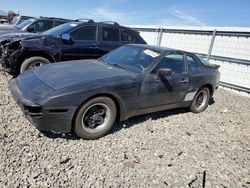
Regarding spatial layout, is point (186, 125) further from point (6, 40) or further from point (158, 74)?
point (6, 40)

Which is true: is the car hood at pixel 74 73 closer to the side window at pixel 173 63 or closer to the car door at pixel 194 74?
the side window at pixel 173 63

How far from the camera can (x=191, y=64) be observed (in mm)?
5273

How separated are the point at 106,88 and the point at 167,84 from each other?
4.64ft

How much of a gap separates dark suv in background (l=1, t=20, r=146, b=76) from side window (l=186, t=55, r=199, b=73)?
272 cm

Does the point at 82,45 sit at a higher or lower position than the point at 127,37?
lower

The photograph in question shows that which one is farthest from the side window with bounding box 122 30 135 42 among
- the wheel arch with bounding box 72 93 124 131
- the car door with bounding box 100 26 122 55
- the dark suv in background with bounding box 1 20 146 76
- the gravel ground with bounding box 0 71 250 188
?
the wheel arch with bounding box 72 93 124 131

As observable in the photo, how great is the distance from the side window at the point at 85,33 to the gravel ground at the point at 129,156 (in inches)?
107

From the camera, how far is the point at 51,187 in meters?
2.67

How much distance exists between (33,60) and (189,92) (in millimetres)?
3831

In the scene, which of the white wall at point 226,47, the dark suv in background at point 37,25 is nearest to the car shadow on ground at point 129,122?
the white wall at point 226,47

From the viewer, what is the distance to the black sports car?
327 centimetres

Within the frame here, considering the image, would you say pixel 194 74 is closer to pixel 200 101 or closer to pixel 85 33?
pixel 200 101

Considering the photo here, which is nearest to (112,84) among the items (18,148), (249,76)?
(18,148)

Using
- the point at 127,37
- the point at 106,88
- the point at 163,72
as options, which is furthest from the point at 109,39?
the point at 106,88
